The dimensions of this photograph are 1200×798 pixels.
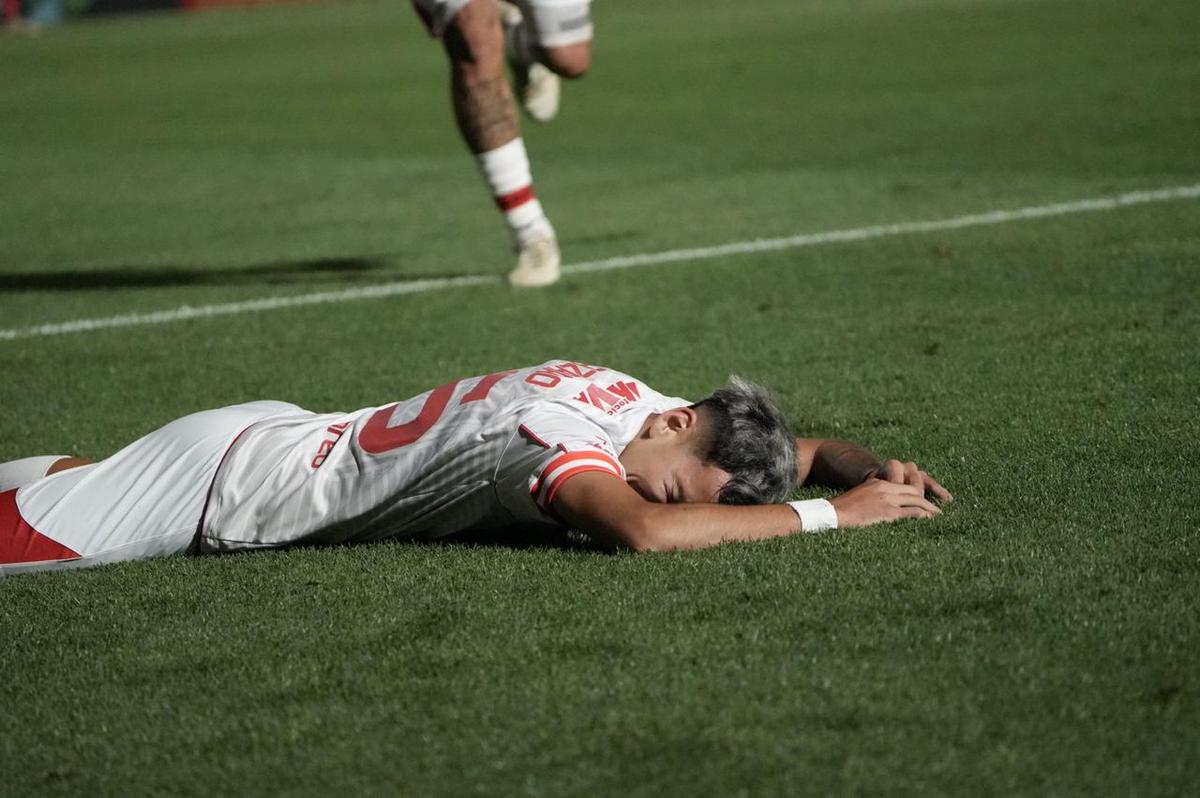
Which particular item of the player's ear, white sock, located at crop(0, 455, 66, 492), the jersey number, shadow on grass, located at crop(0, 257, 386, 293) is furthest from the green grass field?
white sock, located at crop(0, 455, 66, 492)

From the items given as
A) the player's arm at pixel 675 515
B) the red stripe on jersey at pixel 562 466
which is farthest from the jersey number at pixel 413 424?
the player's arm at pixel 675 515

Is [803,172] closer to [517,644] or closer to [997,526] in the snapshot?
[997,526]

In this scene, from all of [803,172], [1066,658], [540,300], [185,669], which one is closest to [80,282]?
[540,300]

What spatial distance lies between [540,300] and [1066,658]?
4346 mm

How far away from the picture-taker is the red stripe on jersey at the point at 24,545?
4148 mm

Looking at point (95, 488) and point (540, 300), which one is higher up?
point (95, 488)

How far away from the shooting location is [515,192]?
7371mm

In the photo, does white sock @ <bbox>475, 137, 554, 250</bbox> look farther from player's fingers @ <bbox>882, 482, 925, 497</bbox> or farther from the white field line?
player's fingers @ <bbox>882, 482, 925, 497</bbox>

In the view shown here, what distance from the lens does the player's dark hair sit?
3.88 metres

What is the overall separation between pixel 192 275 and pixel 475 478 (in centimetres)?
482

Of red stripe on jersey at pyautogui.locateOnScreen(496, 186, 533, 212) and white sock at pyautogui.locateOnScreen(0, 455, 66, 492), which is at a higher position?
white sock at pyautogui.locateOnScreen(0, 455, 66, 492)

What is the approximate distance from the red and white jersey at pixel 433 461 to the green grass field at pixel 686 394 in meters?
0.10

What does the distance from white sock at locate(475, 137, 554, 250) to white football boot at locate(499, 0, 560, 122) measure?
85 cm

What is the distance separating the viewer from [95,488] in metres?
4.32
